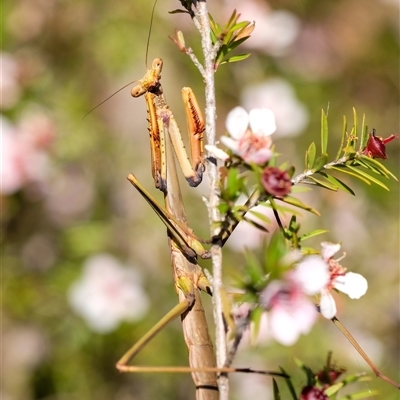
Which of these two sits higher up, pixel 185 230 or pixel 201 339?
pixel 185 230

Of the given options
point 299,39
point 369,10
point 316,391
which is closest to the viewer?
point 316,391

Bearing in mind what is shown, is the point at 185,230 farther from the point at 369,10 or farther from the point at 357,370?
the point at 369,10

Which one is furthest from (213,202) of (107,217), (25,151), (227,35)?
(107,217)

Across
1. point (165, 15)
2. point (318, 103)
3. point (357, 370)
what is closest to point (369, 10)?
point (318, 103)

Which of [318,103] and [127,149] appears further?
[318,103]

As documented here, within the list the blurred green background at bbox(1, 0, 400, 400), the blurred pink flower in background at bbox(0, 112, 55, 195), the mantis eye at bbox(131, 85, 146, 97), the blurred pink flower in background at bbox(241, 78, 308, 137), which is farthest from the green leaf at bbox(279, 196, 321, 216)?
the blurred pink flower in background at bbox(241, 78, 308, 137)

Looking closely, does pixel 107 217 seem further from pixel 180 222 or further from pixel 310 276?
pixel 310 276
